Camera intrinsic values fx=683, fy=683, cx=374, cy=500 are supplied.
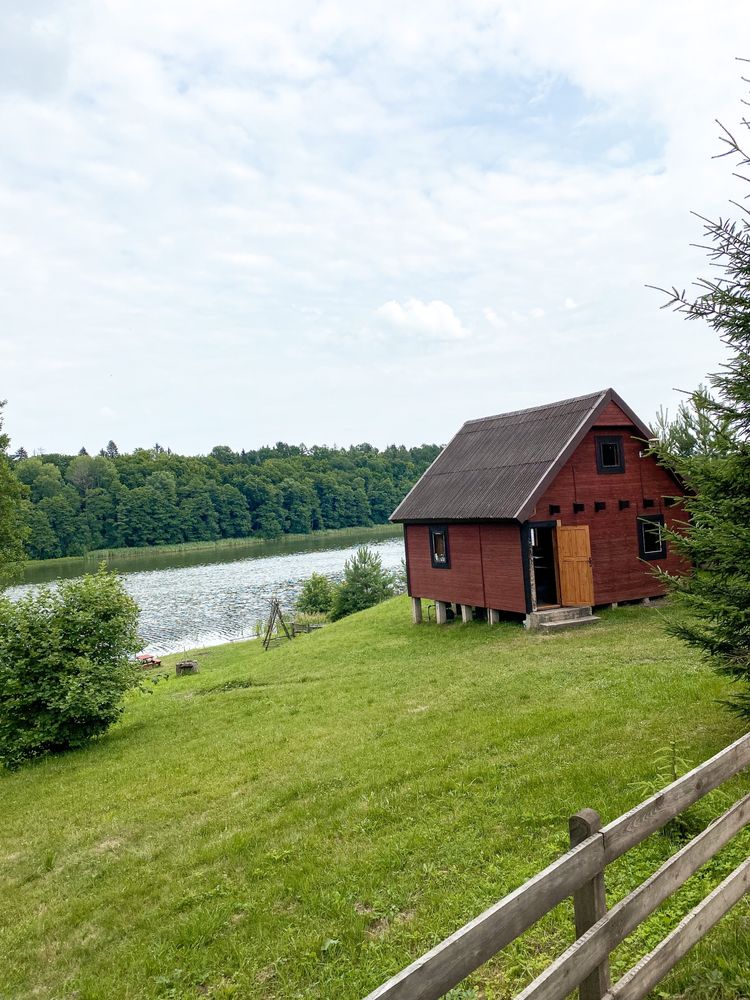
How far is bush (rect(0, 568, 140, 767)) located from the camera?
14.3m

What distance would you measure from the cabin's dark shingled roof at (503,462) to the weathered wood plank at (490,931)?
51.7ft

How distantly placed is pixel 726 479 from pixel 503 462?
14.3 metres

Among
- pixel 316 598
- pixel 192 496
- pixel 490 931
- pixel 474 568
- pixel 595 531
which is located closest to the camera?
pixel 490 931

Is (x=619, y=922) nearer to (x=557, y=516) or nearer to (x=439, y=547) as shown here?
(x=557, y=516)

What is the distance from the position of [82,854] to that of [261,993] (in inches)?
182

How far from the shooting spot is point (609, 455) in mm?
20500

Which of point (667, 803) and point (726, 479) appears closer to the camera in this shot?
point (667, 803)

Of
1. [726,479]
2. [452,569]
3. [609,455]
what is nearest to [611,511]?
[609,455]

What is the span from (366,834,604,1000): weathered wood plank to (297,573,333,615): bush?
111 feet

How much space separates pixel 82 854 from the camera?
858 centimetres

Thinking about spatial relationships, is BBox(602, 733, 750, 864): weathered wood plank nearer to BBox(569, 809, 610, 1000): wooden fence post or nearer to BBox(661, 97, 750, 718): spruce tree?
BBox(569, 809, 610, 1000): wooden fence post

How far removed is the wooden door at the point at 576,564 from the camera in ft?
63.8

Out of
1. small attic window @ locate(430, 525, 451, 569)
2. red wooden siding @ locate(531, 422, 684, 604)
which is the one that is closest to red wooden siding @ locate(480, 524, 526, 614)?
red wooden siding @ locate(531, 422, 684, 604)

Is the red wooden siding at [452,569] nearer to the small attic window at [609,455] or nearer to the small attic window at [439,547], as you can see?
the small attic window at [439,547]
